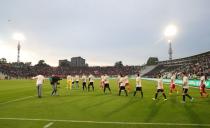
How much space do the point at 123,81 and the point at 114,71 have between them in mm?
114926

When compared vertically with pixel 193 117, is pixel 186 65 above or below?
above

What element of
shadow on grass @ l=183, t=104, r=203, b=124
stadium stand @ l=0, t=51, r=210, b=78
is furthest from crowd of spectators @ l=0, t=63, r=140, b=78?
shadow on grass @ l=183, t=104, r=203, b=124

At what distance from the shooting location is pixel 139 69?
142 m

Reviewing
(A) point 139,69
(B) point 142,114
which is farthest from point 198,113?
(A) point 139,69

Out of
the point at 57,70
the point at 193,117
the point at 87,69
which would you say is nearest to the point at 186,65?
the point at 57,70

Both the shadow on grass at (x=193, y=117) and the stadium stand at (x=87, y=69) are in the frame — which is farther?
the stadium stand at (x=87, y=69)

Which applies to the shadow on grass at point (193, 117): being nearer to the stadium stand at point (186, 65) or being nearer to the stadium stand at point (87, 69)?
the stadium stand at point (186, 65)

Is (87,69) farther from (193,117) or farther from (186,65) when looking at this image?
(193,117)

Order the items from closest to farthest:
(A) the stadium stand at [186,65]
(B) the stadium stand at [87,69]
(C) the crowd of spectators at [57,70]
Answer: (A) the stadium stand at [186,65] < (B) the stadium stand at [87,69] < (C) the crowd of spectators at [57,70]

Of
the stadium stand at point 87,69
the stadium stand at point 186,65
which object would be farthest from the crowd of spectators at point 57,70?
the stadium stand at point 186,65

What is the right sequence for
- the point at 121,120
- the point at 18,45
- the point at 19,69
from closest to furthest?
the point at 121,120
the point at 18,45
the point at 19,69

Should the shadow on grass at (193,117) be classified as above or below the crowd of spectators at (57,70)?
below

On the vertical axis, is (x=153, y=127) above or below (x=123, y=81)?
below

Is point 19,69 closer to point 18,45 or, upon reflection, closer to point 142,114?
point 18,45
